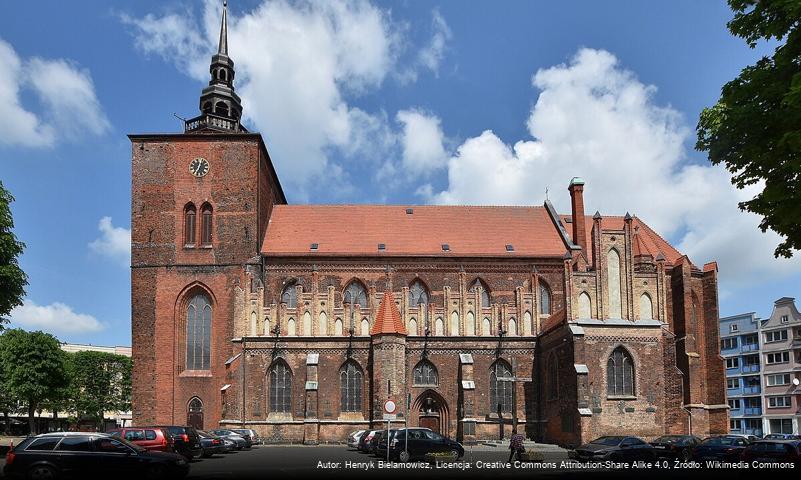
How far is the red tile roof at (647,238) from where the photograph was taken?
145 ft


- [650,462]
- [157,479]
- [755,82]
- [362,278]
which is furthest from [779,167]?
[362,278]

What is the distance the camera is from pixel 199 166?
144ft

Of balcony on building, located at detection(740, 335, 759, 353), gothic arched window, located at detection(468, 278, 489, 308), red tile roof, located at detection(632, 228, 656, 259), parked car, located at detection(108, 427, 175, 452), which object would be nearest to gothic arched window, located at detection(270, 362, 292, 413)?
gothic arched window, located at detection(468, 278, 489, 308)

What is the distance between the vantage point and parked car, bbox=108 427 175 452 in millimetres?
23469

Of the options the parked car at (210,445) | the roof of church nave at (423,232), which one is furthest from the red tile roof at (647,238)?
the parked car at (210,445)

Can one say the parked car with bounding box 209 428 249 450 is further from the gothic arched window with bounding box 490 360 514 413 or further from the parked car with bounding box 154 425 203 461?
the gothic arched window with bounding box 490 360 514 413

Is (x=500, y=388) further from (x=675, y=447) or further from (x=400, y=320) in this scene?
(x=675, y=447)

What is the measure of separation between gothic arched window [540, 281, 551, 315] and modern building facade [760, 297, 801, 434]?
130 feet

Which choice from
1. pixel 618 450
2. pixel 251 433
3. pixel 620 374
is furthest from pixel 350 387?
pixel 618 450

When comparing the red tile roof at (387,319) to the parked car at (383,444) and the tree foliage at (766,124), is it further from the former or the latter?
the tree foliage at (766,124)

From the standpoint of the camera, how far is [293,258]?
1719 inches

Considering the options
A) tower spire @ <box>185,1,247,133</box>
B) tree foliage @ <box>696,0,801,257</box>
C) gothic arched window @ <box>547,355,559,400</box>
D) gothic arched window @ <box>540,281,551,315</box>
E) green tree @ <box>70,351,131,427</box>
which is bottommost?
green tree @ <box>70,351,131,427</box>

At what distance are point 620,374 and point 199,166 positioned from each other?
86.0ft

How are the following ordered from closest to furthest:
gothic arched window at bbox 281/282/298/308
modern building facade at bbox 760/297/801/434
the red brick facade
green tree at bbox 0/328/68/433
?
1. the red brick facade
2. gothic arched window at bbox 281/282/298/308
3. green tree at bbox 0/328/68/433
4. modern building facade at bbox 760/297/801/434
